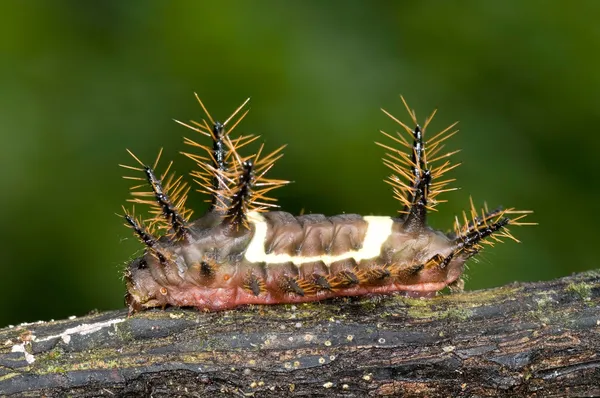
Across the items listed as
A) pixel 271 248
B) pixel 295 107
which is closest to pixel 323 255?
pixel 271 248

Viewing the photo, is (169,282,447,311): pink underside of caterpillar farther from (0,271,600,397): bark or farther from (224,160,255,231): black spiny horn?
(224,160,255,231): black spiny horn

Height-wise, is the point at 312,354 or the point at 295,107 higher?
the point at 295,107

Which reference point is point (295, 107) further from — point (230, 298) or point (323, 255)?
point (230, 298)

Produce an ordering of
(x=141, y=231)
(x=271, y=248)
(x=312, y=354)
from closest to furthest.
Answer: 1. (x=312, y=354)
2. (x=141, y=231)
3. (x=271, y=248)

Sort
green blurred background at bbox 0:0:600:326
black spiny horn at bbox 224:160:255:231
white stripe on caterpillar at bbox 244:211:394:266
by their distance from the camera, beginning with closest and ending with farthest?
black spiny horn at bbox 224:160:255:231
white stripe on caterpillar at bbox 244:211:394:266
green blurred background at bbox 0:0:600:326

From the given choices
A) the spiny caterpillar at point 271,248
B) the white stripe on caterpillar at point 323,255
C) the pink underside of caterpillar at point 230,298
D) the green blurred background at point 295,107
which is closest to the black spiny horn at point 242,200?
the spiny caterpillar at point 271,248

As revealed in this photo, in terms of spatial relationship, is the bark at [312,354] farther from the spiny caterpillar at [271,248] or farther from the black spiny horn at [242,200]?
the black spiny horn at [242,200]

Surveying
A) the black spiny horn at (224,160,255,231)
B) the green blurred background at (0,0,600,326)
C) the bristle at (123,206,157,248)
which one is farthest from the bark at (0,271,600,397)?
the green blurred background at (0,0,600,326)
